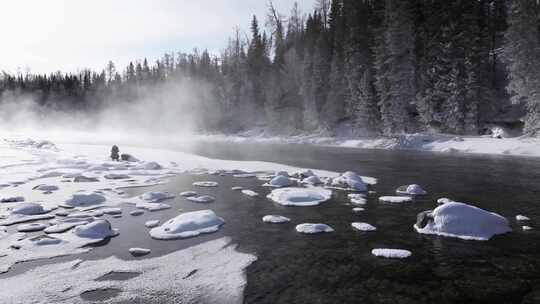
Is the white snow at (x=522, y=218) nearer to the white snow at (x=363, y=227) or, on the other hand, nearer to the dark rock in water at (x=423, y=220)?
the dark rock in water at (x=423, y=220)

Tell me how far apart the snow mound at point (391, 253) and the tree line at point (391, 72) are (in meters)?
29.5

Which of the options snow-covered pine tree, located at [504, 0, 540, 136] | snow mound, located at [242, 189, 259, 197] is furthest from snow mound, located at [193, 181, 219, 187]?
snow-covered pine tree, located at [504, 0, 540, 136]

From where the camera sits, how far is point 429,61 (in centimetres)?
4259

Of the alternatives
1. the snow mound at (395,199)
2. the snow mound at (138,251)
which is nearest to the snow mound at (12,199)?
the snow mound at (138,251)

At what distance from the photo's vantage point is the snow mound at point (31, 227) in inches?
394

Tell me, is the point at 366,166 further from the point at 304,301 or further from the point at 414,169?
the point at 304,301

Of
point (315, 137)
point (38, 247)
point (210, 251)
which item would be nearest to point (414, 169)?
point (210, 251)

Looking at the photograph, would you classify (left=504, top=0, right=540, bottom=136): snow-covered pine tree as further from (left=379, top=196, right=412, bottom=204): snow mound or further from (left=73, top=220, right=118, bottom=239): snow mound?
(left=73, top=220, right=118, bottom=239): snow mound

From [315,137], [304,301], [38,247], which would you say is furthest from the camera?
[315,137]

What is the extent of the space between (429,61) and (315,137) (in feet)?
62.7

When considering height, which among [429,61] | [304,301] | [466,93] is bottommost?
[304,301]

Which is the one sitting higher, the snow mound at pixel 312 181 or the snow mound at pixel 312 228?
the snow mound at pixel 312 181

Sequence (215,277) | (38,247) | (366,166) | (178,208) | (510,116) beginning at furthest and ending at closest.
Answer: (510,116) < (366,166) < (178,208) < (38,247) < (215,277)

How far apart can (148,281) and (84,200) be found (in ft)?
25.6
